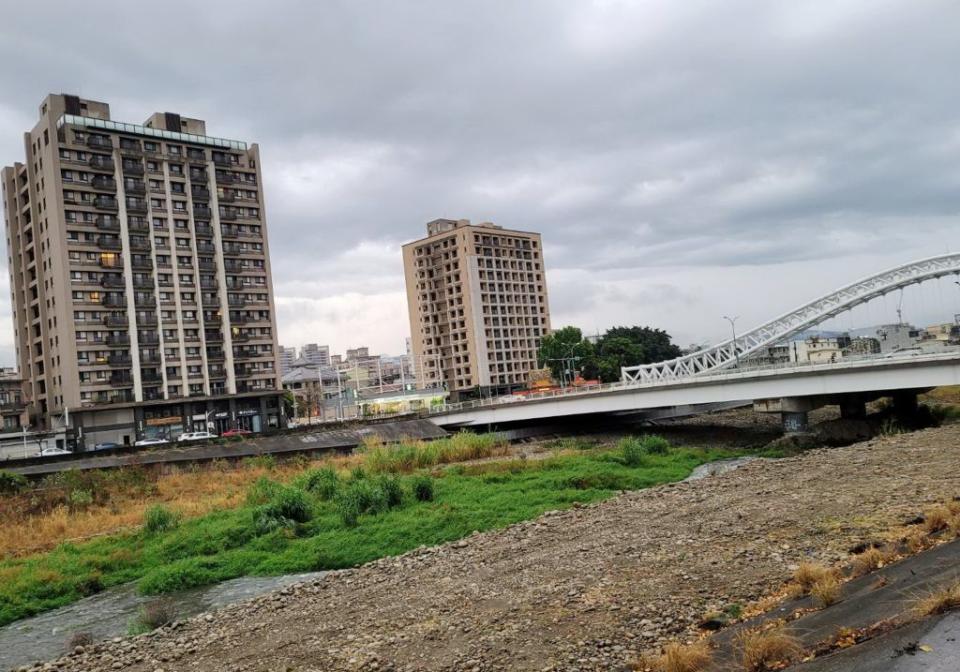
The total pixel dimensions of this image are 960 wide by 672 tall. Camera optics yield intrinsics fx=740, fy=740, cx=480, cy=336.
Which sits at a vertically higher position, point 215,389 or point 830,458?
point 215,389

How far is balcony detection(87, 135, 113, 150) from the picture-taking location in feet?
279

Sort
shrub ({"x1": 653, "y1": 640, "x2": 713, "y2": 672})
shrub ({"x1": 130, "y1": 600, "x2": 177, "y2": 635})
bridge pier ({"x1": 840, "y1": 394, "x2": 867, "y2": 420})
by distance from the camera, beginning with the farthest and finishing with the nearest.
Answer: bridge pier ({"x1": 840, "y1": 394, "x2": 867, "y2": 420}) < shrub ({"x1": 130, "y1": 600, "x2": 177, "y2": 635}) < shrub ({"x1": 653, "y1": 640, "x2": 713, "y2": 672})

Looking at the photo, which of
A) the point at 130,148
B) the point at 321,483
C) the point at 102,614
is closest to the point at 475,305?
the point at 130,148

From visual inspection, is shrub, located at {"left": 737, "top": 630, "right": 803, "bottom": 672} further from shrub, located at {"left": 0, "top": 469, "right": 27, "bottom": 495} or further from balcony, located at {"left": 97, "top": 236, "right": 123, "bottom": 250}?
balcony, located at {"left": 97, "top": 236, "right": 123, "bottom": 250}

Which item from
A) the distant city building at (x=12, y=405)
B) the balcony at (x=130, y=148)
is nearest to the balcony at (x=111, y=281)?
the balcony at (x=130, y=148)

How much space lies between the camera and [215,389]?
9056 centimetres

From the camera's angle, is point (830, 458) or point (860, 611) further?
point (830, 458)

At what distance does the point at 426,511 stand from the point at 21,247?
82.5 metres

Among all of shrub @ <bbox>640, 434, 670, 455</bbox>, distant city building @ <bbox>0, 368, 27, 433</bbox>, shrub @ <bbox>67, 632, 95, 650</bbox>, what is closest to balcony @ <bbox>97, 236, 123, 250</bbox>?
distant city building @ <bbox>0, 368, 27, 433</bbox>

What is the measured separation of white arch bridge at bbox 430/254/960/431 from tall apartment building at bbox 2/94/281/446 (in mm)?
28678

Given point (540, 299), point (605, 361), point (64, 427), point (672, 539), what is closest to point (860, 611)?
point (672, 539)

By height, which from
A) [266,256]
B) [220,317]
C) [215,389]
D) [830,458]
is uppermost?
[266,256]

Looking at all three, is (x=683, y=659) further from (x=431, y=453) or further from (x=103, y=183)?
(x=103, y=183)

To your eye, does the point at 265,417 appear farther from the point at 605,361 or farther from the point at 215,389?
the point at 605,361
